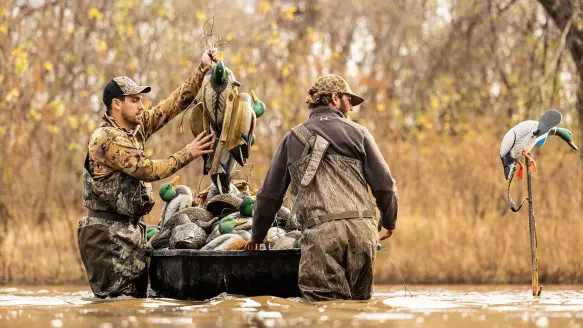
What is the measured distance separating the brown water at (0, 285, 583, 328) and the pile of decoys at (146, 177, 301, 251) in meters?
0.44

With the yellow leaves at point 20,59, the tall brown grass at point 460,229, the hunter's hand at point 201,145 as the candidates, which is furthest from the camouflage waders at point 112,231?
the yellow leaves at point 20,59

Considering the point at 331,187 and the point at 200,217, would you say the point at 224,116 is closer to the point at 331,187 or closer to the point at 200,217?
the point at 200,217

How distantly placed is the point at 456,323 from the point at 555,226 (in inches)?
263

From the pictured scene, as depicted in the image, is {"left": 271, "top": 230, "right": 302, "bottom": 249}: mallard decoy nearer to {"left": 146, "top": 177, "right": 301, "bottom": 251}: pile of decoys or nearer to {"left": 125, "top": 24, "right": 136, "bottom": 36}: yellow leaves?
{"left": 146, "top": 177, "right": 301, "bottom": 251}: pile of decoys

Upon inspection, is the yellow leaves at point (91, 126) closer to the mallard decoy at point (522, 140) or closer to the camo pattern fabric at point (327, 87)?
the camo pattern fabric at point (327, 87)

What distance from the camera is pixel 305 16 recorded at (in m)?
21.5

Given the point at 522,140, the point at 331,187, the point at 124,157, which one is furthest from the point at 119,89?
the point at 522,140

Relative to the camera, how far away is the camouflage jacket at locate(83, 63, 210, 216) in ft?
23.2

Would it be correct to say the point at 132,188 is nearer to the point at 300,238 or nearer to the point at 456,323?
the point at 300,238

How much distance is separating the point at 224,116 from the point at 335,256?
1.39m

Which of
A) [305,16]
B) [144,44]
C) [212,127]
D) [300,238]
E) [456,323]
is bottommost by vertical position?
[456,323]

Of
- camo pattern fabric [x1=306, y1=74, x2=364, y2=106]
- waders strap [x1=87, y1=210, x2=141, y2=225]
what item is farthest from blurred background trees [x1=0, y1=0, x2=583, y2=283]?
camo pattern fabric [x1=306, y1=74, x2=364, y2=106]

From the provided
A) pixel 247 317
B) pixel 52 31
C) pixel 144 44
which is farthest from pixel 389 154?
pixel 247 317

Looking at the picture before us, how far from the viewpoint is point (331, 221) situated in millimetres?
6473
